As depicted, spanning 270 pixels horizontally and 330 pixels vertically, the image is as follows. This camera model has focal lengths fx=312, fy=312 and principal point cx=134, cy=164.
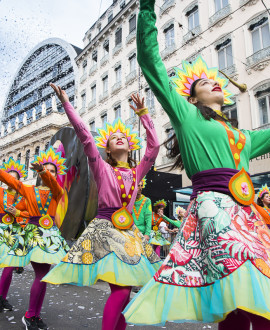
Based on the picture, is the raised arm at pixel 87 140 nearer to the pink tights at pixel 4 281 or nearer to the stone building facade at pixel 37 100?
the pink tights at pixel 4 281

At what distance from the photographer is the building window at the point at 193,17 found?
1570 cm

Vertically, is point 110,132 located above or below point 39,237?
above

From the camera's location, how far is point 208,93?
1.90 metres

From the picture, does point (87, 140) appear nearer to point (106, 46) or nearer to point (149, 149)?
point (149, 149)

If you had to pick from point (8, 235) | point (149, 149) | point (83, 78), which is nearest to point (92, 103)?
point (83, 78)

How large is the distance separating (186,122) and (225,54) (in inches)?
541

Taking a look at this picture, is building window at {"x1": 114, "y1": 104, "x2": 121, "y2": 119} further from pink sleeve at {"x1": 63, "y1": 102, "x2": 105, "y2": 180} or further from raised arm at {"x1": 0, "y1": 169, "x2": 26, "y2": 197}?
pink sleeve at {"x1": 63, "y1": 102, "x2": 105, "y2": 180}

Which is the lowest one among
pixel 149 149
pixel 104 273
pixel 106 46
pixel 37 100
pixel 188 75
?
pixel 104 273

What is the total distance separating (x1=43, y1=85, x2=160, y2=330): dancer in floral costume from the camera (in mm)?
2076

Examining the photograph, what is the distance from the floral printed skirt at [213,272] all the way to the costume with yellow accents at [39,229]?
226cm

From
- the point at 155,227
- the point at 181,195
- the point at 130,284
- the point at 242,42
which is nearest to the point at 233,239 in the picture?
the point at 130,284

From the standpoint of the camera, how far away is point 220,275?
1.26 meters

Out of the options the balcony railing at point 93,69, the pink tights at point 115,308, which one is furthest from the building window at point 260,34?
the balcony railing at point 93,69

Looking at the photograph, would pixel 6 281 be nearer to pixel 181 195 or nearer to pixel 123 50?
pixel 181 195
